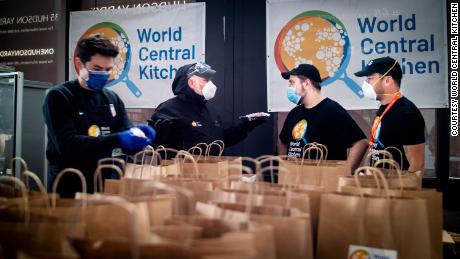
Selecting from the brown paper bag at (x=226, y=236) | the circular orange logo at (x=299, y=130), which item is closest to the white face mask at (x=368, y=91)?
the circular orange logo at (x=299, y=130)

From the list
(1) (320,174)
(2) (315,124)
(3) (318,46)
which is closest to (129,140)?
(1) (320,174)

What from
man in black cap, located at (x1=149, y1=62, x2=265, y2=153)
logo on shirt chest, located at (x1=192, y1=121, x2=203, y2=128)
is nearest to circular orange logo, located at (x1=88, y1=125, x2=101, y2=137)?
man in black cap, located at (x1=149, y1=62, x2=265, y2=153)

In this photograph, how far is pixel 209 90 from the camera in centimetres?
410

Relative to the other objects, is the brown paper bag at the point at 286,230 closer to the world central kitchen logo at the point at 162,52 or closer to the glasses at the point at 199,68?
the glasses at the point at 199,68

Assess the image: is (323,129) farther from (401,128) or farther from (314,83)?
(401,128)

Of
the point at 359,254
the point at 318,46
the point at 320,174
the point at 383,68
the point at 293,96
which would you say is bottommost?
the point at 359,254

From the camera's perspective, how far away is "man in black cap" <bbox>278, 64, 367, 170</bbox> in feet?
12.4

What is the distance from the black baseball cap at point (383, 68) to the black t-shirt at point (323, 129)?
400mm

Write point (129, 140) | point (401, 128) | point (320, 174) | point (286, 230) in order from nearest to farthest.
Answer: point (286, 230) → point (320, 174) → point (129, 140) → point (401, 128)

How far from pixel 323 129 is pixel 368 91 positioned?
0.53 m

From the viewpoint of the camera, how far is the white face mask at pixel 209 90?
4.10 m

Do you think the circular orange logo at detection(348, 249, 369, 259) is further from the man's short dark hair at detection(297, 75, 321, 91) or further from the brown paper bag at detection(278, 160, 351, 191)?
the man's short dark hair at detection(297, 75, 321, 91)

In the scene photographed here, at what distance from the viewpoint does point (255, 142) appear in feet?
13.4

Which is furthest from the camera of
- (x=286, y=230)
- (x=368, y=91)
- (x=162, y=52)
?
(x=162, y=52)
